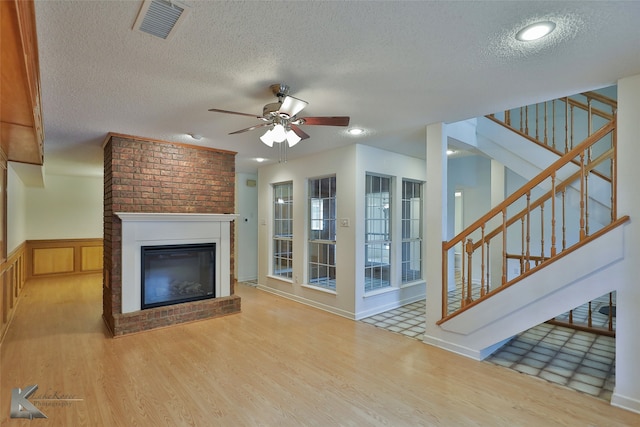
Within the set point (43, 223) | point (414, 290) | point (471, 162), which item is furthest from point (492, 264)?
point (43, 223)

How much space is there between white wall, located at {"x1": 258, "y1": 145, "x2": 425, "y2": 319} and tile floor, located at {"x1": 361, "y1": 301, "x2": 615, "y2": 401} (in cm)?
47

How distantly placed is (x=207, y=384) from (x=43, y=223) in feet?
23.3

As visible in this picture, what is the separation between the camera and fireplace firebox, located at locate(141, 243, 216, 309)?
4102mm

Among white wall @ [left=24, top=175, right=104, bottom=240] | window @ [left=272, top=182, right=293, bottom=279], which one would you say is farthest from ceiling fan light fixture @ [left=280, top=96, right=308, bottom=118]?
white wall @ [left=24, top=175, right=104, bottom=240]

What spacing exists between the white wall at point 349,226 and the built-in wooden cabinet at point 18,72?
3340 mm

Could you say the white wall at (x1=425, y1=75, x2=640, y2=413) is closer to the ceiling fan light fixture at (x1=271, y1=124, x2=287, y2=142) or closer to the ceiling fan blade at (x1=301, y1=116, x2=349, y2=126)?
the ceiling fan blade at (x1=301, y1=116, x2=349, y2=126)

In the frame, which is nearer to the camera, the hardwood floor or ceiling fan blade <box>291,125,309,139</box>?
the hardwood floor

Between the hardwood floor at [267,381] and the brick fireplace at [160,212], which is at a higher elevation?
the brick fireplace at [160,212]

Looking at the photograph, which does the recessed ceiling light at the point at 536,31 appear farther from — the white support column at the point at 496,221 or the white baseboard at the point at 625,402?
the white support column at the point at 496,221

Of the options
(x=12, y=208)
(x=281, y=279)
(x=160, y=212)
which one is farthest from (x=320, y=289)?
(x=12, y=208)

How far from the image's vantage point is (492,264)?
16.2 feet

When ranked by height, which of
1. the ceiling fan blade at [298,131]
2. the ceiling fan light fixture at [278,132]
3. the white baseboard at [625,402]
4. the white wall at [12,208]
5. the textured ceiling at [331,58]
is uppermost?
the textured ceiling at [331,58]

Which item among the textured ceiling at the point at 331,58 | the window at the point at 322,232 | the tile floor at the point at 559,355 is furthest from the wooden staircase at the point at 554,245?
the window at the point at 322,232

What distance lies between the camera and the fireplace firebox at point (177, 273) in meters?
4.10
